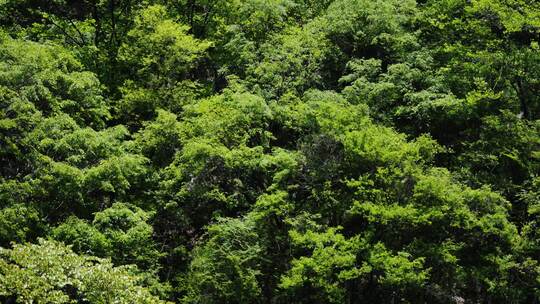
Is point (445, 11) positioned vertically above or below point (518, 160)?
above

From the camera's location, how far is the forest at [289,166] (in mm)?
19125

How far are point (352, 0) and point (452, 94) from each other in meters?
8.47

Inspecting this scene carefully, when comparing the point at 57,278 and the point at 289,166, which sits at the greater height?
the point at 289,166

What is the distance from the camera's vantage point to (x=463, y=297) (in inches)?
806

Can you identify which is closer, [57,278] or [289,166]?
[57,278]

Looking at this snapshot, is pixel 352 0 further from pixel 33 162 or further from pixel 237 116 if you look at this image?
pixel 33 162

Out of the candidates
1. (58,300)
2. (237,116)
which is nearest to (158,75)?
(237,116)

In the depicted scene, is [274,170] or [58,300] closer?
[58,300]

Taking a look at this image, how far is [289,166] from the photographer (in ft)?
69.9

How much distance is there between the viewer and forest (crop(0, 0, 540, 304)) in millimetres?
19125

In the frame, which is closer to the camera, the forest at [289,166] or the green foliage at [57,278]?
the green foliage at [57,278]

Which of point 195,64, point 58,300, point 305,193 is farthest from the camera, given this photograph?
point 195,64

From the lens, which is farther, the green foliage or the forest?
Result: the forest

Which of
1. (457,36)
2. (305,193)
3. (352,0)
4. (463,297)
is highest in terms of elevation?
(352,0)
